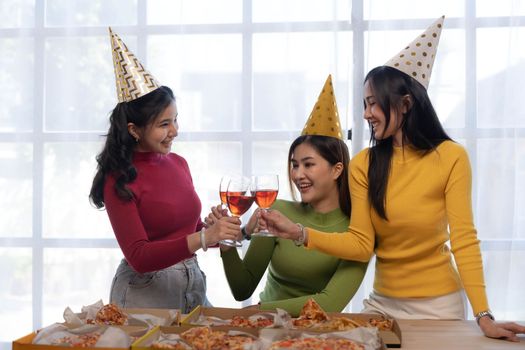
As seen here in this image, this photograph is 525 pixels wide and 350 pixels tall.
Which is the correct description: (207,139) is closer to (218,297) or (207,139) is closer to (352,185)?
(218,297)

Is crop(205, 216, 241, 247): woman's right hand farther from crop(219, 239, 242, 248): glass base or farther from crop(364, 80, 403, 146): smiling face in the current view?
crop(364, 80, 403, 146): smiling face

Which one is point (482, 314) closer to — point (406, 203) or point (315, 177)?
point (406, 203)

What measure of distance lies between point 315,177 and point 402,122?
0.33 metres

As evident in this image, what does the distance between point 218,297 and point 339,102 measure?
→ 1.08 metres

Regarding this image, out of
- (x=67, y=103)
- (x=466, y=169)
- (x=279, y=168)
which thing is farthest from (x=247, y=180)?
(x=67, y=103)

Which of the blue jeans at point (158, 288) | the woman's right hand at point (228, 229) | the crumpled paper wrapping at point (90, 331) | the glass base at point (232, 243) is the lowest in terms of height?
the blue jeans at point (158, 288)

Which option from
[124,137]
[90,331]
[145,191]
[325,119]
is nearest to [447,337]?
[90,331]

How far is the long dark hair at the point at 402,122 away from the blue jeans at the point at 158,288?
0.67 metres

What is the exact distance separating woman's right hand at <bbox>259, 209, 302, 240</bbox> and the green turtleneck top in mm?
204

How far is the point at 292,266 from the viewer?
1.96 meters

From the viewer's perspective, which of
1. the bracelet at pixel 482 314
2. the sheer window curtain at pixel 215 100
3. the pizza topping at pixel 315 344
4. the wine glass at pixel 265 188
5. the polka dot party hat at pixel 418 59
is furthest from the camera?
the sheer window curtain at pixel 215 100

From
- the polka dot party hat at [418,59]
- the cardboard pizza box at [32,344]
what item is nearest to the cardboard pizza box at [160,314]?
the cardboard pizza box at [32,344]

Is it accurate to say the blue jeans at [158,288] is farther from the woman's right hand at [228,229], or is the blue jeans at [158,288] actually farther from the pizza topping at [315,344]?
the pizza topping at [315,344]

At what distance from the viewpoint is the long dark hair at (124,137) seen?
201cm
